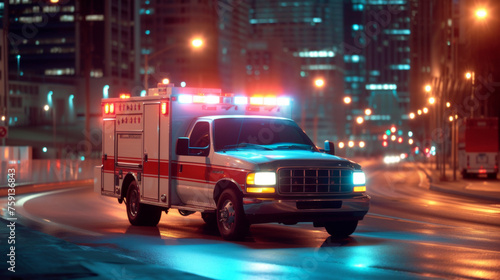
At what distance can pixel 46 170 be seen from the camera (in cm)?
3728

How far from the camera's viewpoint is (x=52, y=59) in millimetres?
177125

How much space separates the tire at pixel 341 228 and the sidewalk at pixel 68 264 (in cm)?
449

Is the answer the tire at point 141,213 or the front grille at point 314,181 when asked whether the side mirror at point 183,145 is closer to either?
the front grille at point 314,181

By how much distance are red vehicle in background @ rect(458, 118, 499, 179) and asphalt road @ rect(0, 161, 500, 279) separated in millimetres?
29591

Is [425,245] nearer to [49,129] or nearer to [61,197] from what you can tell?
[61,197]

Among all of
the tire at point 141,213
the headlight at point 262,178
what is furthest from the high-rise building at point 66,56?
the headlight at point 262,178

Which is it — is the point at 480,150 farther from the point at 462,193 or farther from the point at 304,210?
the point at 304,210

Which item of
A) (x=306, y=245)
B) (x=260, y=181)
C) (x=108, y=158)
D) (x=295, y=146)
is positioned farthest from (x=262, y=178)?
(x=108, y=158)

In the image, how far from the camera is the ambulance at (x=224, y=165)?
43.2 feet

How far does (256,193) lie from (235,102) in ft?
10.3

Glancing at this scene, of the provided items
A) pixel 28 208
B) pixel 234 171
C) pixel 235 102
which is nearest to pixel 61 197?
pixel 28 208

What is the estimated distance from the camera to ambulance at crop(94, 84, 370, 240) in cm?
1318

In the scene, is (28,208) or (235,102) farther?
(28,208)

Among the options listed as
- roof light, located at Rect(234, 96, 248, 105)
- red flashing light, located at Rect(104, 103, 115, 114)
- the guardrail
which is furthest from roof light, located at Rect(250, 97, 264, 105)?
the guardrail
